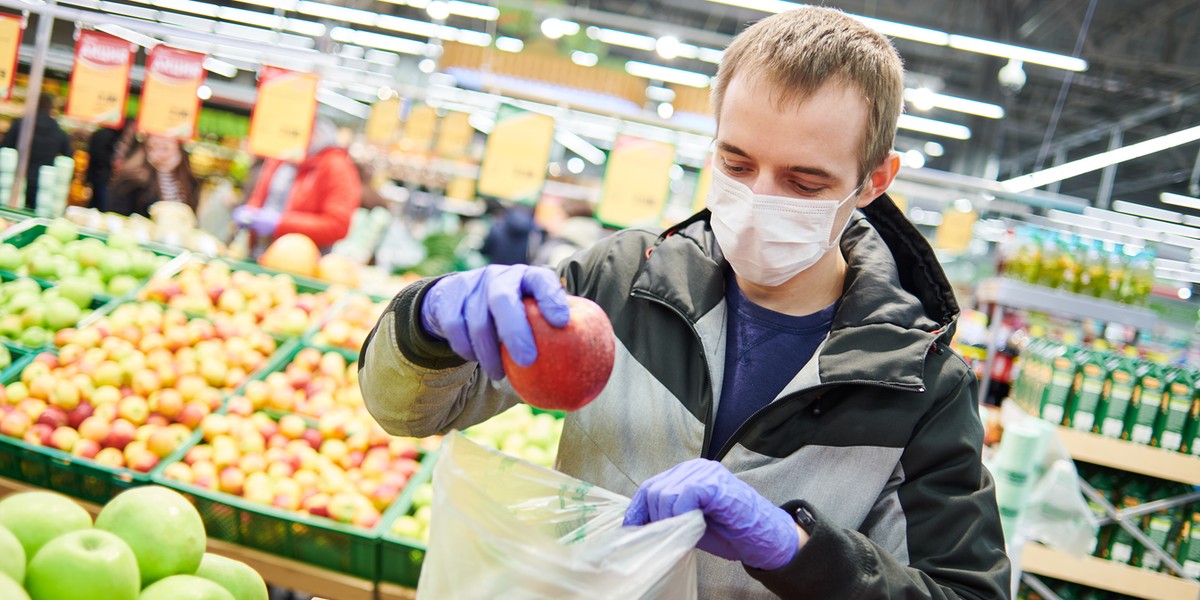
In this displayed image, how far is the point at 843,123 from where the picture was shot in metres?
1.25

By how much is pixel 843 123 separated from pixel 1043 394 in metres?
3.09

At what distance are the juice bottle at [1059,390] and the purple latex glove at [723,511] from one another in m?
3.16

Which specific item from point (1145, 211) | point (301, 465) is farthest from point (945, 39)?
point (1145, 211)

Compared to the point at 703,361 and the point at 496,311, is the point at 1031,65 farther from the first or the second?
the point at 496,311

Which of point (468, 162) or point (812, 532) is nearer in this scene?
point (812, 532)

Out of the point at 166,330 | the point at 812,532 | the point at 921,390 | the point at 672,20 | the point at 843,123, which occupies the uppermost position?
the point at 672,20

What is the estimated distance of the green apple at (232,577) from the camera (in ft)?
4.15

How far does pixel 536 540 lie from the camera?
100 centimetres

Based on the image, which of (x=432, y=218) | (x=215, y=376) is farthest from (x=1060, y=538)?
(x=432, y=218)

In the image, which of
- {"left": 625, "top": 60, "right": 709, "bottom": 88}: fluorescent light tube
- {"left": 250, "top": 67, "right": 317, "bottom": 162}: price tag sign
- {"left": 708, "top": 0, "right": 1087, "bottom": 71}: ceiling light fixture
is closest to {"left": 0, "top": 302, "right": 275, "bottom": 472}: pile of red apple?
{"left": 250, "top": 67, "right": 317, "bottom": 162}: price tag sign

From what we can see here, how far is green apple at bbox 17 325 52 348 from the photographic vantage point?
3.20m

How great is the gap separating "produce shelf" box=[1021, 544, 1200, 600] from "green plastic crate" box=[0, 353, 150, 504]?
3503 millimetres

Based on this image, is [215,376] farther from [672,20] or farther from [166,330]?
[672,20]

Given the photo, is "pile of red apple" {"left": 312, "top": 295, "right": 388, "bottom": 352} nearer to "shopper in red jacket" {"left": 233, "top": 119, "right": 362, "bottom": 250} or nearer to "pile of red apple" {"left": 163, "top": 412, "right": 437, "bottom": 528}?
"pile of red apple" {"left": 163, "top": 412, "right": 437, "bottom": 528}
